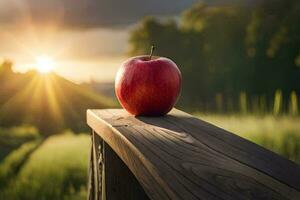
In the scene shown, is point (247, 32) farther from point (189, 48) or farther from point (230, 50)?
point (189, 48)

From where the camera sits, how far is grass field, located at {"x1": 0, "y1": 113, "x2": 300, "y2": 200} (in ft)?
18.5

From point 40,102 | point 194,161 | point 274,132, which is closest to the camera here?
point 194,161

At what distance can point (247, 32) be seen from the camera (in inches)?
696

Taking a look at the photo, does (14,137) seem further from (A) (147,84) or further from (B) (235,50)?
(B) (235,50)

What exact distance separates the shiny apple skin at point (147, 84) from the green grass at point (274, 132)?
343 centimetres

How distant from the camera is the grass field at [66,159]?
18.5 feet

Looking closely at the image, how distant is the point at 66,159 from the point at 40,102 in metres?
2.07

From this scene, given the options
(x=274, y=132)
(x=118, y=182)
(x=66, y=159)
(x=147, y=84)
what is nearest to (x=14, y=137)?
(x=66, y=159)

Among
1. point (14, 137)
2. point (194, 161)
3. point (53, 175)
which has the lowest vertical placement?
point (53, 175)

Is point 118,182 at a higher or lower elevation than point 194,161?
lower

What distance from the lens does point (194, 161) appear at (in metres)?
1.26

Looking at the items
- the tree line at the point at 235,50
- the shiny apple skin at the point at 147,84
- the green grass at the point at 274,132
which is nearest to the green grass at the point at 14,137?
the green grass at the point at 274,132

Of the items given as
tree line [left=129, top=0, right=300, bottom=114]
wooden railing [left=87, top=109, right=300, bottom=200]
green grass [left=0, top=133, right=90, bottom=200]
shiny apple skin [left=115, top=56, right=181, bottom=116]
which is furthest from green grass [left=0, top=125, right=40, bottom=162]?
tree line [left=129, top=0, right=300, bottom=114]

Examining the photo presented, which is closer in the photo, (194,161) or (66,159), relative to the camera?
(194,161)
